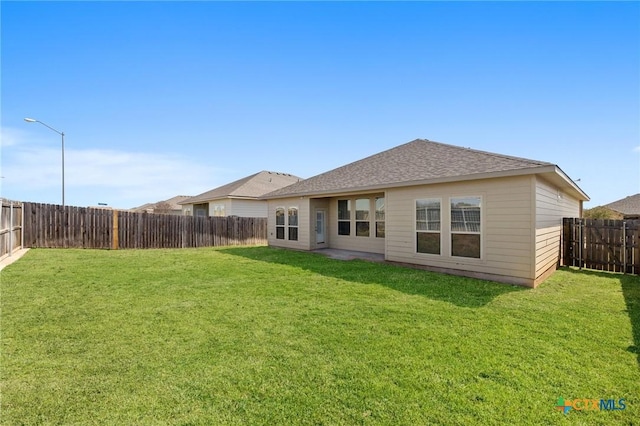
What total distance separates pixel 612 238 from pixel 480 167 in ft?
16.9

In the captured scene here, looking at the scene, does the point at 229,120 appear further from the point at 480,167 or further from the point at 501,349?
the point at 501,349

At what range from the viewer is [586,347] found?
3.60 meters

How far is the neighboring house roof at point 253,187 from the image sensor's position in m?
20.2

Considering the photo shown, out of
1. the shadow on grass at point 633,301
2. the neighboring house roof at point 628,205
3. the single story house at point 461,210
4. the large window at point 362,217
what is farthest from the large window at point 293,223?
the neighboring house roof at point 628,205

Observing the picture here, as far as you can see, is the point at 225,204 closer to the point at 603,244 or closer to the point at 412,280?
the point at 412,280

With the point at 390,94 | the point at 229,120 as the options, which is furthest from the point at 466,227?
the point at 229,120

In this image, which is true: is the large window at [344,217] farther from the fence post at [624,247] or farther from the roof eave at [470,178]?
the fence post at [624,247]

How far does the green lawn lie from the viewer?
2.41 meters

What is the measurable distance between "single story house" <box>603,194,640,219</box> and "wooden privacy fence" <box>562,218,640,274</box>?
22845mm

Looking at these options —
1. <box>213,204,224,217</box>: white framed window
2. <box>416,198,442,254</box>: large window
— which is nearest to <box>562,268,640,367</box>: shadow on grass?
<box>416,198,442,254</box>: large window

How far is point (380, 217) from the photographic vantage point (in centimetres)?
1148

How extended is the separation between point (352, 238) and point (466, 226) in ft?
17.9

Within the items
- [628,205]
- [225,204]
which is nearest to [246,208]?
[225,204]

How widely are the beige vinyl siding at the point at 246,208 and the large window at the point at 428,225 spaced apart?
1396 cm
